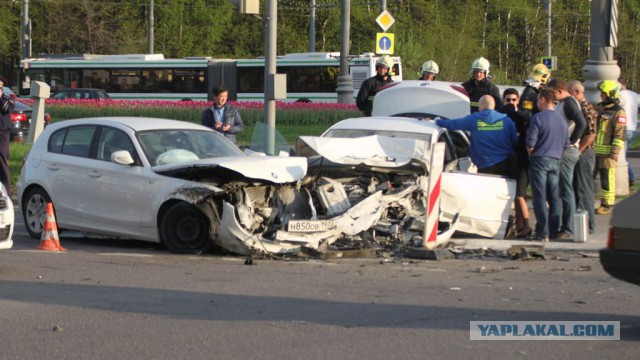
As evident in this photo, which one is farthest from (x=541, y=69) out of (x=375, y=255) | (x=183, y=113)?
(x=183, y=113)

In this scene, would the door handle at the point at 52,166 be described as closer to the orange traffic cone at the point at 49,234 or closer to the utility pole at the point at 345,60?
the orange traffic cone at the point at 49,234

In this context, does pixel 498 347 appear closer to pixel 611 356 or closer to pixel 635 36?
pixel 611 356

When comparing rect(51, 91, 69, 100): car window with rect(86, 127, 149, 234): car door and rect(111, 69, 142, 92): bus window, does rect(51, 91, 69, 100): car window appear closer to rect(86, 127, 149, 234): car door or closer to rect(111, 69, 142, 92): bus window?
rect(111, 69, 142, 92): bus window

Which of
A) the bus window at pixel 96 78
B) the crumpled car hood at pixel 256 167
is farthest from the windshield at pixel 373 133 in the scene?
the bus window at pixel 96 78

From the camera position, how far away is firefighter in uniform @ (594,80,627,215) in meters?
14.1

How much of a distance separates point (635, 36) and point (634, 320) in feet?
176

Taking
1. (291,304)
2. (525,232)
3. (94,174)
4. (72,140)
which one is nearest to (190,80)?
(72,140)

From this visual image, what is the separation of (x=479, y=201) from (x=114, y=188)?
410 centimetres

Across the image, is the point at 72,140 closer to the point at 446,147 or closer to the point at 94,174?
the point at 94,174

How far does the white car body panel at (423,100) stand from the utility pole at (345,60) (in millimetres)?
15081

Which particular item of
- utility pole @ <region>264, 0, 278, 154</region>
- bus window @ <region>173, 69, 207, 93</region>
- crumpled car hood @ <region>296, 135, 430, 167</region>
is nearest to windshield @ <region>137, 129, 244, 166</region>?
crumpled car hood @ <region>296, 135, 430, 167</region>

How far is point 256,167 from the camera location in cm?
1073

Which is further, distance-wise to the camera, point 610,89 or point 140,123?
point 610,89

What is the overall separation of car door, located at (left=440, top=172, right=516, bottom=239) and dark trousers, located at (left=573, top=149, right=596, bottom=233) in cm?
127
